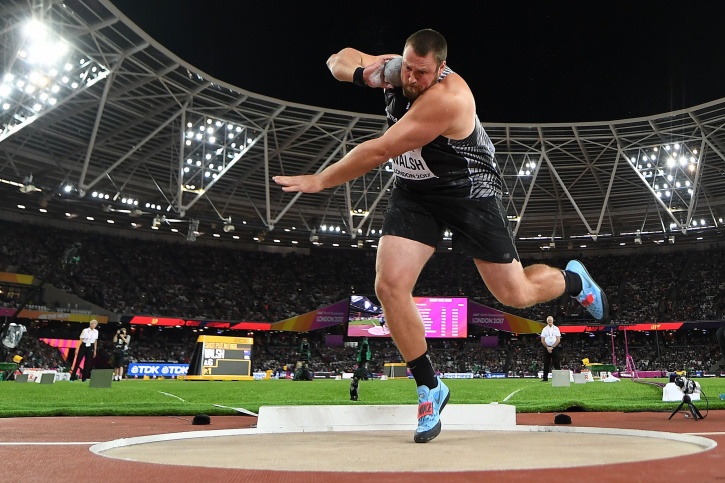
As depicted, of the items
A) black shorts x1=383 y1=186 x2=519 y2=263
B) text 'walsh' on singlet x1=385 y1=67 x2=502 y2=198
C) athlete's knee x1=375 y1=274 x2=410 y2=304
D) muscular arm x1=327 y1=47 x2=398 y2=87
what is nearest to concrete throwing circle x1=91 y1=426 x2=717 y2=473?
athlete's knee x1=375 y1=274 x2=410 y2=304

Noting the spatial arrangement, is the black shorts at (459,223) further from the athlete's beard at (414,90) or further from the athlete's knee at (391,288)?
the athlete's beard at (414,90)

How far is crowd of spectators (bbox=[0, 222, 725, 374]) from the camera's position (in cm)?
3603

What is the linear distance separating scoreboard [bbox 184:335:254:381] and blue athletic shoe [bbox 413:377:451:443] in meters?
19.7

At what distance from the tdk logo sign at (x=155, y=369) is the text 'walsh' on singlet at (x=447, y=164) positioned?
91.0ft

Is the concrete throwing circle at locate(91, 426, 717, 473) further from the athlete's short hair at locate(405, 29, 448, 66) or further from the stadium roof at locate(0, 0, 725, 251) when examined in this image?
the stadium roof at locate(0, 0, 725, 251)

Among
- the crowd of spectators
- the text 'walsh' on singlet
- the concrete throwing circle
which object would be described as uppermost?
the crowd of spectators

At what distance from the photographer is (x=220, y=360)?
928 inches

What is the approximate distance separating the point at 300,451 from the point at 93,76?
23.9 metres

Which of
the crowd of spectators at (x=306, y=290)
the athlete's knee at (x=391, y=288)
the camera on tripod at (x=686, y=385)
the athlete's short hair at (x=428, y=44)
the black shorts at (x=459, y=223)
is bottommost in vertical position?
the camera on tripod at (x=686, y=385)

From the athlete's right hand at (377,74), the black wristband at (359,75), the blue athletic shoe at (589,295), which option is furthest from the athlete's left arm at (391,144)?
the blue athletic shoe at (589,295)

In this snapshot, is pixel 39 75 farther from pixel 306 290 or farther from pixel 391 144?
pixel 306 290

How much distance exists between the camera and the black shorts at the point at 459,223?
3783 mm

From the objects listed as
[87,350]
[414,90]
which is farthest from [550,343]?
[414,90]

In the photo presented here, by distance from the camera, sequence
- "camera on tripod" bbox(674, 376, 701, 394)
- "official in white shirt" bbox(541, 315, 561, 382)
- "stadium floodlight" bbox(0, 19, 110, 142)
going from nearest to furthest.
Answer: "camera on tripod" bbox(674, 376, 701, 394) < "official in white shirt" bbox(541, 315, 561, 382) < "stadium floodlight" bbox(0, 19, 110, 142)
